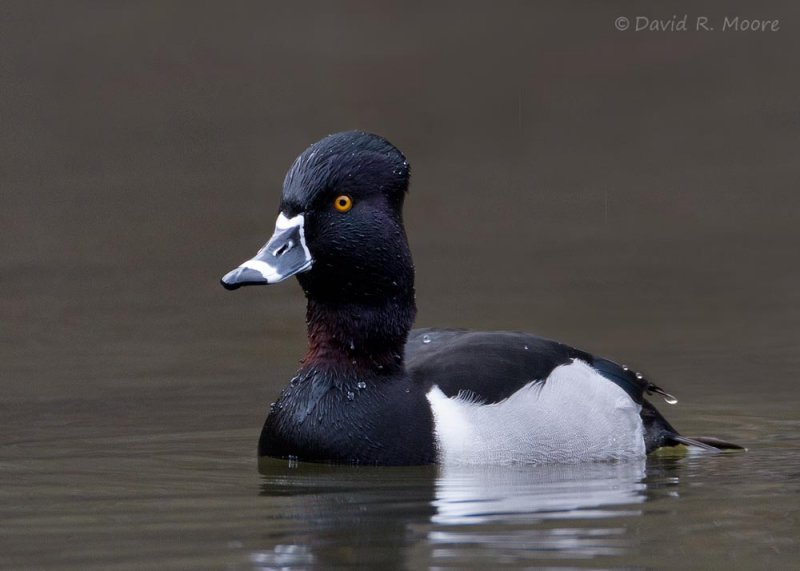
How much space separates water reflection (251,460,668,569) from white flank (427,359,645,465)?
0.34 feet

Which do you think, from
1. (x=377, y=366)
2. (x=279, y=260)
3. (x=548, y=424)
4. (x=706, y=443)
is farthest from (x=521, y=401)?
(x=279, y=260)

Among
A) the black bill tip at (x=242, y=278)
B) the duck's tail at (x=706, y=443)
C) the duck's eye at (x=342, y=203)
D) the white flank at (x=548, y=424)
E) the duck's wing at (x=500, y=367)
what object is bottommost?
the duck's tail at (x=706, y=443)

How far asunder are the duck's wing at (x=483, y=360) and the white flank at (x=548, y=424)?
5 centimetres

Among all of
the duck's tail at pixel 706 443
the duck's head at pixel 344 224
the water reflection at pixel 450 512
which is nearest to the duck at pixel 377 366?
the duck's head at pixel 344 224

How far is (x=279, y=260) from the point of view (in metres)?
9.23

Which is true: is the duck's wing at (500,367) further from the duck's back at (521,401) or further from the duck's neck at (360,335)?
the duck's neck at (360,335)

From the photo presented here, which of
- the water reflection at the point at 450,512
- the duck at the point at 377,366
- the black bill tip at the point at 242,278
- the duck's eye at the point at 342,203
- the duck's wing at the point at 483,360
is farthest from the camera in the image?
the duck's wing at the point at 483,360

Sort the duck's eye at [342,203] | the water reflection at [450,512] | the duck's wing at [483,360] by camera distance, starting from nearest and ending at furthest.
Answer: the water reflection at [450,512], the duck's eye at [342,203], the duck's wing at [483,360]

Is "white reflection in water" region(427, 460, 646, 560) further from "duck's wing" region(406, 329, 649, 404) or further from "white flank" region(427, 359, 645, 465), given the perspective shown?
"duck's wing" region(406, 329, 649, 404)

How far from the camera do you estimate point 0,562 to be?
7316 mm

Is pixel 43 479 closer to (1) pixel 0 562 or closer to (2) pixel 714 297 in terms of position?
(1) pixel 0 562

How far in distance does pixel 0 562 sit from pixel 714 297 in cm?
825

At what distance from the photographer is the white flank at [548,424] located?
9430 millimetres

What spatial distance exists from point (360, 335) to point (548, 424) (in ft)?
3.65
